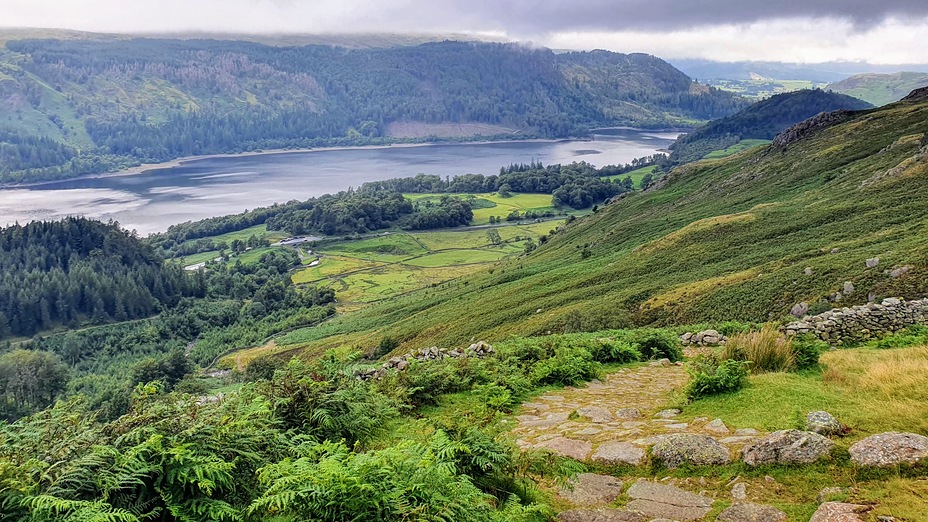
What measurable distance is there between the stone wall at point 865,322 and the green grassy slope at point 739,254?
486cm

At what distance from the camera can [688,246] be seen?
41344 mm

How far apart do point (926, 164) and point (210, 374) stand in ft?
231

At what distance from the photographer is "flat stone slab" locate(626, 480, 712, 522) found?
679 centimetres

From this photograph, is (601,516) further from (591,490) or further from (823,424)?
(823,424)

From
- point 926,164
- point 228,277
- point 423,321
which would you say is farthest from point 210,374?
point 926,164

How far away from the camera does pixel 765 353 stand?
12.4 meters

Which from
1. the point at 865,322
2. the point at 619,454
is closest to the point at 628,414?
the point at 619,454

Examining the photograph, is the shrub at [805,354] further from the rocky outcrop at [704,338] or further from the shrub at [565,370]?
the rocky outcrop at [704,338]

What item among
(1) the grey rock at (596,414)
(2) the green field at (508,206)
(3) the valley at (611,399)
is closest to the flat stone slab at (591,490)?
(3) the valley at (611,399)

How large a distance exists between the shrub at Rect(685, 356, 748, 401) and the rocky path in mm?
737

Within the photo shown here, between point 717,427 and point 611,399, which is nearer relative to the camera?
point 717,427

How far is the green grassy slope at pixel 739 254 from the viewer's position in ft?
84.3

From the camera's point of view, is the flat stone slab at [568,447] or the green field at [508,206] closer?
the flat stone slab at [568,447]

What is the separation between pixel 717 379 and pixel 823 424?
9.67 ft
